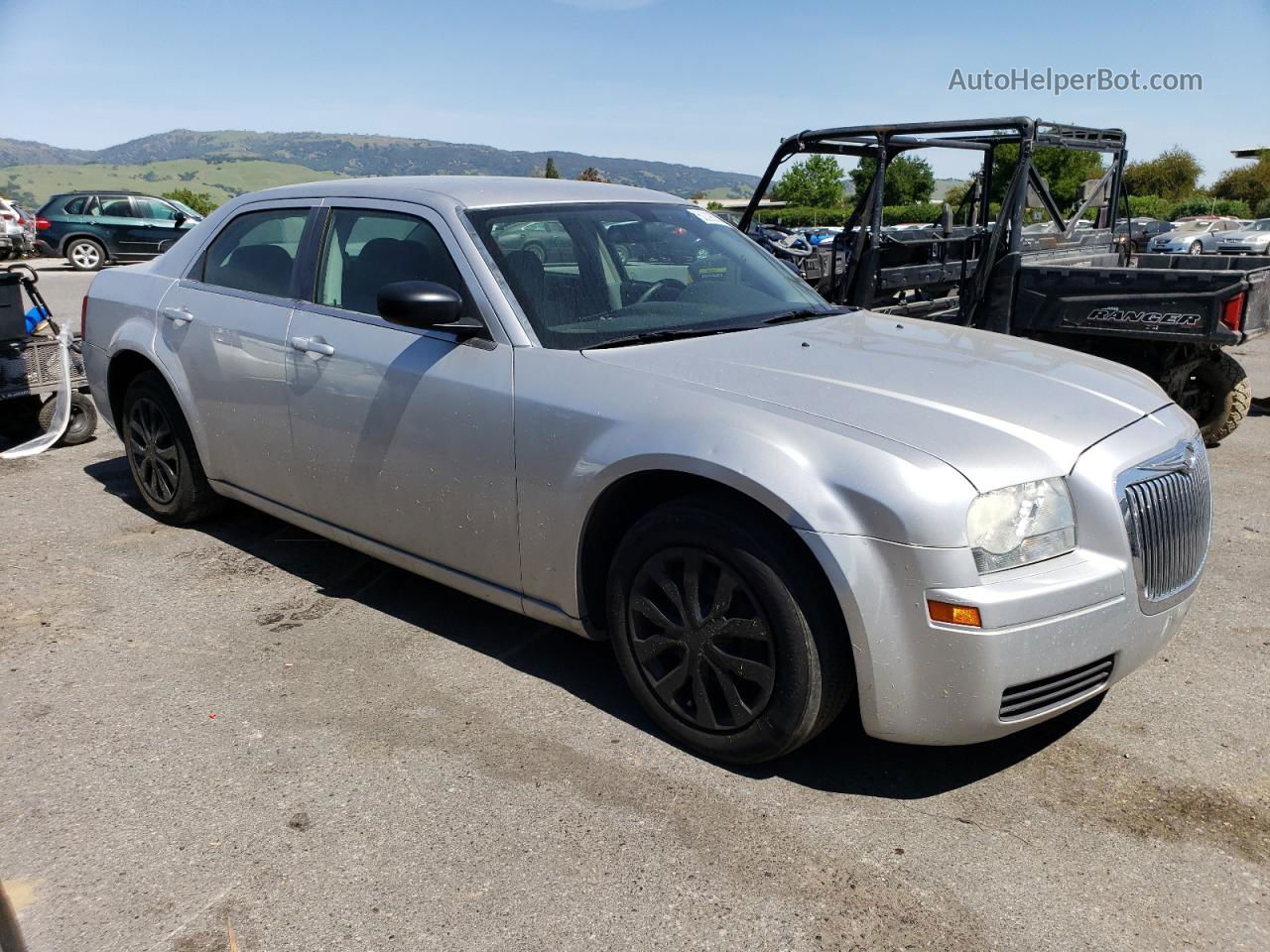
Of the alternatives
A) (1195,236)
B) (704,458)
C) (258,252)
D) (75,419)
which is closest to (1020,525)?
(704,458)

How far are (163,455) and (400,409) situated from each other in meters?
2.12

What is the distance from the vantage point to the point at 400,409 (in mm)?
3836

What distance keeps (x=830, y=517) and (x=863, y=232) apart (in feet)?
17.5

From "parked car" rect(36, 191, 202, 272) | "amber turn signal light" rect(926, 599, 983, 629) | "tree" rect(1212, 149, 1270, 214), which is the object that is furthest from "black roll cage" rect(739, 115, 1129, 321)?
"tree" rect(1212, 149, 1270, 214)

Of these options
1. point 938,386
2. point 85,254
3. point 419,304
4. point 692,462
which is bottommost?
point 692,462

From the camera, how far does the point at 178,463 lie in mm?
5246

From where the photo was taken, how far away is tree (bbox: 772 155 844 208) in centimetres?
7369

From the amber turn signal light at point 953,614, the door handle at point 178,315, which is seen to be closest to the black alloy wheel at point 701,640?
the amber turn signal light at point 953,614

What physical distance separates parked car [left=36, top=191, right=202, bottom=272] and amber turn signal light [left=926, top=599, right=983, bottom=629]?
79.2 ft

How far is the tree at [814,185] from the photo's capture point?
73.7 meters

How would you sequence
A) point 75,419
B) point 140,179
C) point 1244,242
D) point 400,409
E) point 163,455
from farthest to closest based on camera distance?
point 140,179 → point 1244,242 → point 75,419 → point 163,455 → point 400,409

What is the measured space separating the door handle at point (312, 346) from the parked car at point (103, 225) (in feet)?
71.2

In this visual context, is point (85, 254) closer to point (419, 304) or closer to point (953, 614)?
point (419, 304)

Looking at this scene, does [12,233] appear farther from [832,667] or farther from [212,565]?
[832,667]
